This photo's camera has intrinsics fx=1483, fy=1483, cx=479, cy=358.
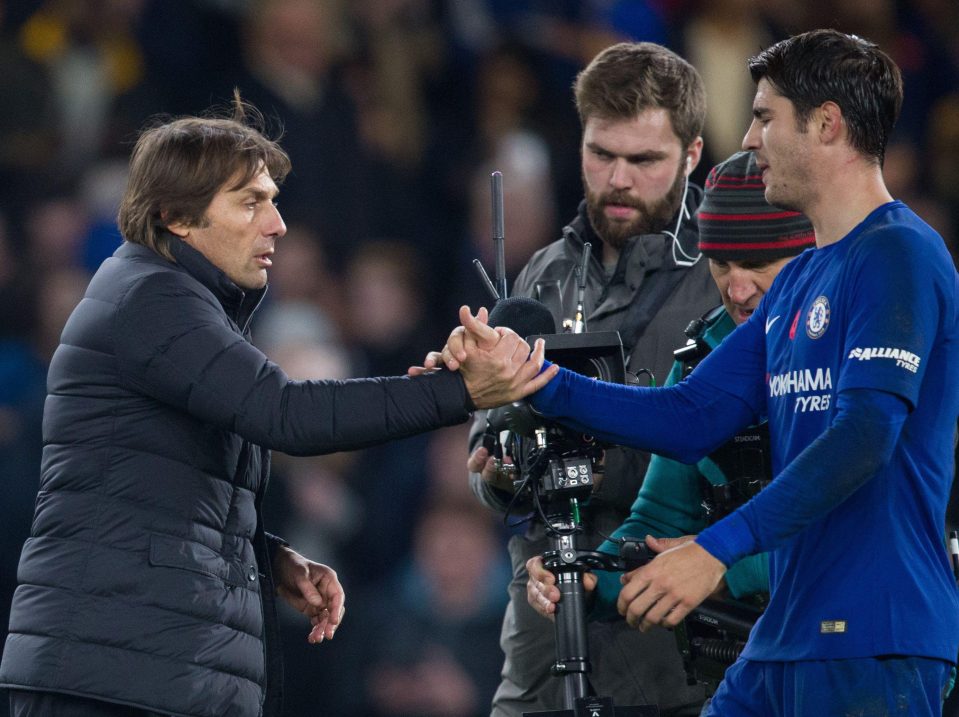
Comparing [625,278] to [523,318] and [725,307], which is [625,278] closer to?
[725,307]

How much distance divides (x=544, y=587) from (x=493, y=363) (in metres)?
0.45

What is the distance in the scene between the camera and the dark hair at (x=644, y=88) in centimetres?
363

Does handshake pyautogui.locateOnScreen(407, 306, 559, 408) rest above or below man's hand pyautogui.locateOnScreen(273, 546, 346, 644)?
above

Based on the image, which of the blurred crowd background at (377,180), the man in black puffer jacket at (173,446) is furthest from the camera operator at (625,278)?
the blurred crowd background at (377,180)

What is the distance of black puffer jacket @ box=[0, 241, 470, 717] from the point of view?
8.32 ft

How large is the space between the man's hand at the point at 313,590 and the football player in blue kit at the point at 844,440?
838mm

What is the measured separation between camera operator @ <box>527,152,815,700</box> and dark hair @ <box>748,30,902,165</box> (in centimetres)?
46

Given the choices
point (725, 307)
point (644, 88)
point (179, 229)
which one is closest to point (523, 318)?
point (725, 307)

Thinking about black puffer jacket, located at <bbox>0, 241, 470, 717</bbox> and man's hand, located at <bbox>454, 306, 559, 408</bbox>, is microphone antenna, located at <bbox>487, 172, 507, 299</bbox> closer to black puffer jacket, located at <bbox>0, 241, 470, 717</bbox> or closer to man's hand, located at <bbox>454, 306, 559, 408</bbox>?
man's hand, located at <bbox>454, 306, 559, 408</bbox>

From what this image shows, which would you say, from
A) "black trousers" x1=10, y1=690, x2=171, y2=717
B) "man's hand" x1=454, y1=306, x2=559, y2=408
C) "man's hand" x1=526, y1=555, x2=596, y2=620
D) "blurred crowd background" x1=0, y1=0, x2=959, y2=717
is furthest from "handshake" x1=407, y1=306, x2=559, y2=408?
"blurred crowd background" x1=0, y1=0, x2=959, y2=717

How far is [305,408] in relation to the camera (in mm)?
2684

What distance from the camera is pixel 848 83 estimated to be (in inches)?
100

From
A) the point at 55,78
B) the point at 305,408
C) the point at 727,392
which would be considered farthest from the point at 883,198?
the point at 55,78

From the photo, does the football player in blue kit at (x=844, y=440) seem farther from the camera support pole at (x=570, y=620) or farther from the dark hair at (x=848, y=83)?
the camera support pole at (x=570, y=620)
